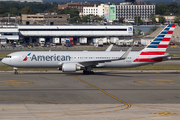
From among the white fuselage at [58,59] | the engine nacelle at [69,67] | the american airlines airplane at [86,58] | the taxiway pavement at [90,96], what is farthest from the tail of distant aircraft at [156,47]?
the engine nacelle at [69,67]

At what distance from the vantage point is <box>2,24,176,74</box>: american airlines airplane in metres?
50.6

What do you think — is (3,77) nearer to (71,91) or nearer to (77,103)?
(71,91)

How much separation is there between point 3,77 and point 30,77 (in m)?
4.13

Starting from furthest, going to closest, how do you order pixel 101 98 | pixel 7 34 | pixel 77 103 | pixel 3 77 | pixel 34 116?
pixel 7 34 → pixel 3 77 → pixel 101 98 → pixel 77 103 → pixel 34 116

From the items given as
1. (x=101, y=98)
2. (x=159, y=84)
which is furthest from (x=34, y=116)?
(x=159, y=84)

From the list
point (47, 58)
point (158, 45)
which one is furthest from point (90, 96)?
point (158, 45)

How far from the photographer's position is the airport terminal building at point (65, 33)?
14338 cm

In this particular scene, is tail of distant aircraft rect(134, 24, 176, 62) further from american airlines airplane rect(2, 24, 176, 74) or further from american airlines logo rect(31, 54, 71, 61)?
american airlines logo rect(31, 54, 71, 61)

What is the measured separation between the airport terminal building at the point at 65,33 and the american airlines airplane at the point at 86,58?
300ft

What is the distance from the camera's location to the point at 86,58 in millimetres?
51906

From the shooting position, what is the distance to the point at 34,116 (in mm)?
26000

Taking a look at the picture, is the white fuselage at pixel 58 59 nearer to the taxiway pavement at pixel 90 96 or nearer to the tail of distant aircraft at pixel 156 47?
the tail of distant aircraft at pixel 156 47

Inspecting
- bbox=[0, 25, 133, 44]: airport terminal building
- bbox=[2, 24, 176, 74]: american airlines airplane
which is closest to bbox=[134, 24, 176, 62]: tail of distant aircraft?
bbox=[2, 24, 176, 74]: american airlines airplane

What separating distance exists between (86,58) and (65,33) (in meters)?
97.9
